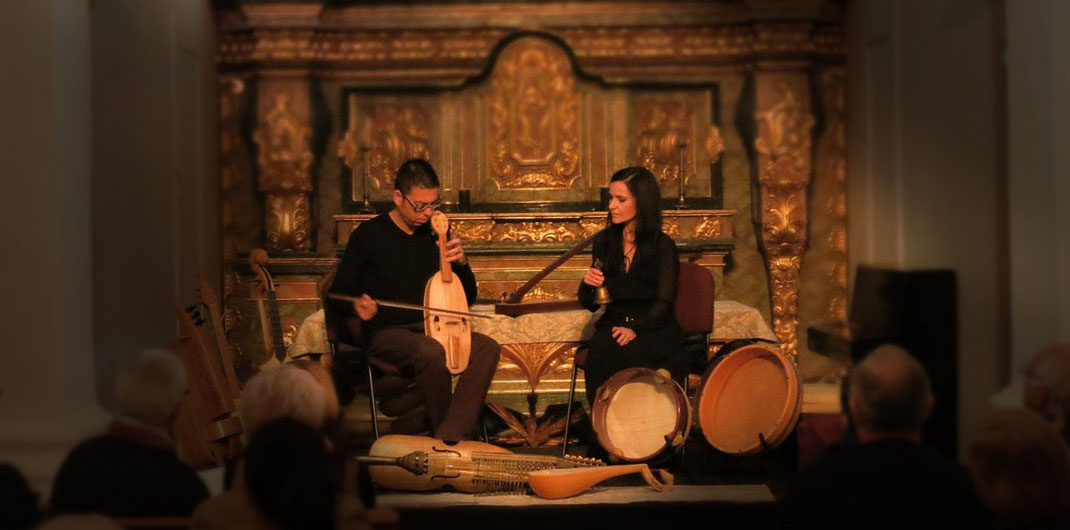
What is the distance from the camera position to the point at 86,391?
6016 mm

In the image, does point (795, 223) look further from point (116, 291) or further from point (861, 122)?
→ point (116, 291)

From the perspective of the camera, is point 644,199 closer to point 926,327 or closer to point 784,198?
point 926,327

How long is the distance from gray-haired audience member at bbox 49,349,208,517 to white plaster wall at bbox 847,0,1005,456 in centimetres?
424

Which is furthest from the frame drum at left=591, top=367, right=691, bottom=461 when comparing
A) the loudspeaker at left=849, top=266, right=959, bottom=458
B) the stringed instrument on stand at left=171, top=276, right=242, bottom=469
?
the stringed instrument on stand at left=171, top=276, right=242, bottom=469

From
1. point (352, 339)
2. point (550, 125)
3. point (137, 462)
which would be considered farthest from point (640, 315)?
point (137, 462)

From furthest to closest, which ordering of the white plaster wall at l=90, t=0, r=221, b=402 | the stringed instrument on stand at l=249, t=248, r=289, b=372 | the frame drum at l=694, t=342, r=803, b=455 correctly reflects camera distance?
the white plaster wall at l=90, t=0, r=221, b=402, the stringed instrument on stand at l=249, t=248, r=289, b=372, the frame drum at l=694, t=342, r=803, b=455

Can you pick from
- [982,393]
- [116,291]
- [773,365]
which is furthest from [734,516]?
[116,291]

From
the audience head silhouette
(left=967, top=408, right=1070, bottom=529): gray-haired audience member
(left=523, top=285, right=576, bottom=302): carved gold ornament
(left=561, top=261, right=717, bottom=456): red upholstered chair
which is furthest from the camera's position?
(left=523, top=285, right=576, bottom=302): carved gold ornament

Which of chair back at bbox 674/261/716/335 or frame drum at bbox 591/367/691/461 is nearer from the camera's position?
frame drum at bbox 591/367/691/461

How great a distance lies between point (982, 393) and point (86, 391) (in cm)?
424

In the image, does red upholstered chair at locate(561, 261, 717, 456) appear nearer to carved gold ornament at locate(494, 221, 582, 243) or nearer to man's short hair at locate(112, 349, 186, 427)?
carved gold ornament at locate(494, 221, 582, 243)

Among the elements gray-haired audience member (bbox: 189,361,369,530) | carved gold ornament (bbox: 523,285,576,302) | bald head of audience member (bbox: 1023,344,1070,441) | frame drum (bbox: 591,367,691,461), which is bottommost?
frame drum (bbox: 591,367,691,461)

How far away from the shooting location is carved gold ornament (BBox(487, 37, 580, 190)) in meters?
9.36

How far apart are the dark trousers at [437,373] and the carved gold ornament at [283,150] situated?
9.39 feet
